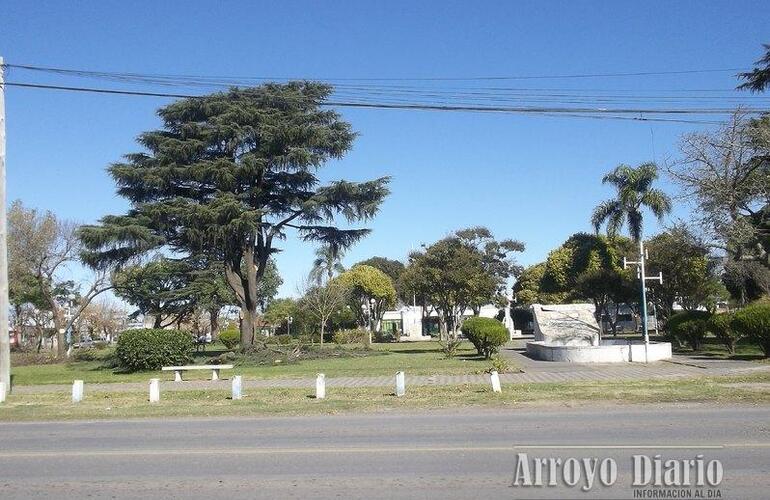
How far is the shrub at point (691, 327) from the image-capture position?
1257 inches

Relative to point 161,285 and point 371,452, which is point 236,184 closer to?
point 161,285

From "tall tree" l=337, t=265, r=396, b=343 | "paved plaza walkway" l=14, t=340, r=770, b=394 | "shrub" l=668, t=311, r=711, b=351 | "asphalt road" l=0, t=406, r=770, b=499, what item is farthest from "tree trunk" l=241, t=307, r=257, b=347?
"tall tree" l=337, t=265, r=396, b=343

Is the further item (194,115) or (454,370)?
(194,115)

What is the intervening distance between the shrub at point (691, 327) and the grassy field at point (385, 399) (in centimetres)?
1208

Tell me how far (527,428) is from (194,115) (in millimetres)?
30431

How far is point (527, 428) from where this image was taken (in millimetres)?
11961

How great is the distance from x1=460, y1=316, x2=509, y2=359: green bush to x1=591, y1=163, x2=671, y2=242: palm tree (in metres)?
18.9

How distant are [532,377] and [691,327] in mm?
13535

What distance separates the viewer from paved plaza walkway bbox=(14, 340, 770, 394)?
843 inches

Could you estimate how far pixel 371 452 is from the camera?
10070mm

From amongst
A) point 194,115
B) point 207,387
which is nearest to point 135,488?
point 207,387

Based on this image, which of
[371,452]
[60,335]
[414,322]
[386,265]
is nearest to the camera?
[371,452]

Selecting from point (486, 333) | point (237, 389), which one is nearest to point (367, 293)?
point (486, 333)

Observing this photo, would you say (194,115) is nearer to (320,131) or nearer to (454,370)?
(320,131)
